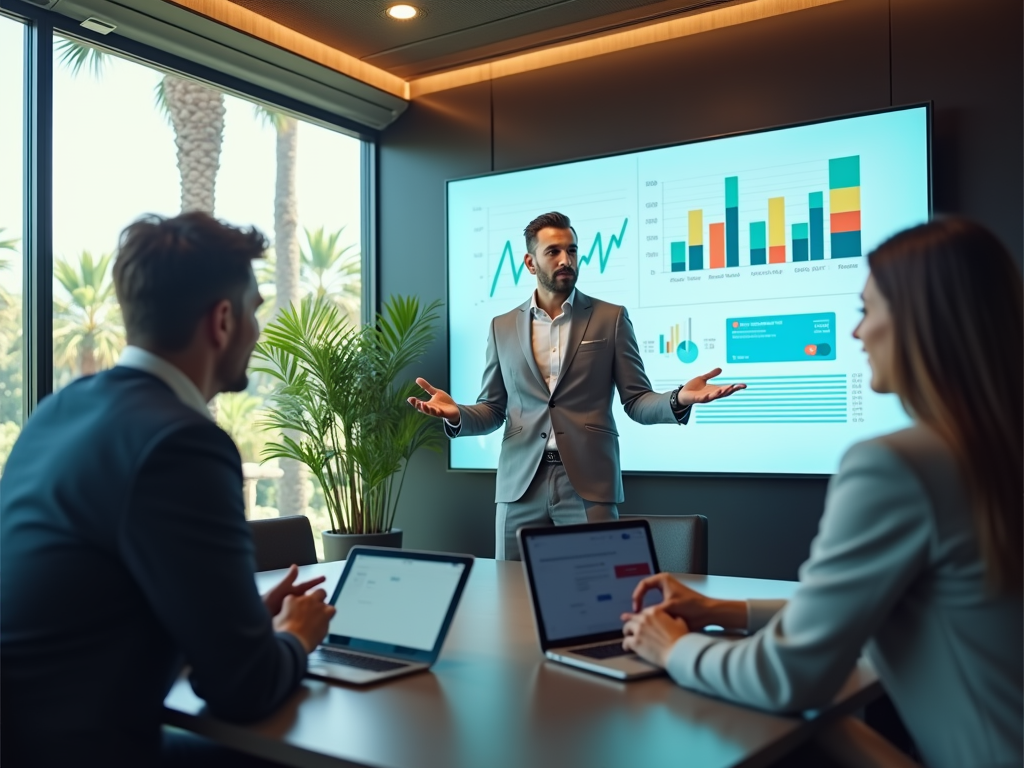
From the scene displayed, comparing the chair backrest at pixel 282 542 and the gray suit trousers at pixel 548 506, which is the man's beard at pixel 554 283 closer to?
the gray suit trousers at pixel 548 506

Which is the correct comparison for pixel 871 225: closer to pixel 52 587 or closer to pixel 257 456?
pixel 257 456

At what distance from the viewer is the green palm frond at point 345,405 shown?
17.4ft

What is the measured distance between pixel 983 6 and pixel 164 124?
4087 millimetres

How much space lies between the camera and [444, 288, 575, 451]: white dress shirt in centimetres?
396

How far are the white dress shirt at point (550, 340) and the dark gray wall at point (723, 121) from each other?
1429 mm

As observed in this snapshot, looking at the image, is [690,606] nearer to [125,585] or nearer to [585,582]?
[585,582]

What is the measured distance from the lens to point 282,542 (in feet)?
9.98

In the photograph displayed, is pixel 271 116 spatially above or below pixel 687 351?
above

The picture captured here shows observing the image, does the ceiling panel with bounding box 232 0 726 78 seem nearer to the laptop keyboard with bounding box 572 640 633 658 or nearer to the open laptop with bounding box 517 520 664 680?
A: the open laptop with bounding box 517 520 664 680

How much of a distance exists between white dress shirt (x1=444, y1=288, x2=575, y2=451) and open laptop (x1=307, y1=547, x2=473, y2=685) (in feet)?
6.68

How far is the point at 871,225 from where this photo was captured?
177 inches

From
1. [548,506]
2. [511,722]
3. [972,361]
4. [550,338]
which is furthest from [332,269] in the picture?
[972,361]

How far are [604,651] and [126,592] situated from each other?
0.84m

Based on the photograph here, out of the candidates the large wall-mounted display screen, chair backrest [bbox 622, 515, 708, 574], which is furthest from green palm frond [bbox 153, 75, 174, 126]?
chair backrest [bbox 622, 515, 708, 574]
